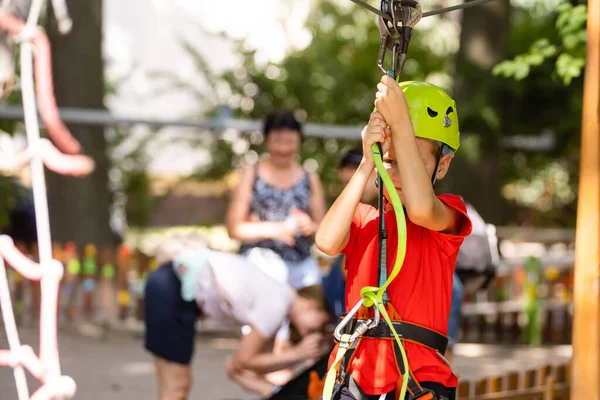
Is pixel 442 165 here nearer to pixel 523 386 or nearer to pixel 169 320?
pixel 169 320

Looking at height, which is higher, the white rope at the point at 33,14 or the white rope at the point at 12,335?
the white rope at the point at 33,14

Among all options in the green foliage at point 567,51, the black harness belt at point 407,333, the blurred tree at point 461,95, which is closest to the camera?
the black harness belt at point 407,333

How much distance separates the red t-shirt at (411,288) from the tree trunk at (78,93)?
8550 millimetres

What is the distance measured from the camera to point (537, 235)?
14898mm

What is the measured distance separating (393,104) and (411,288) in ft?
1.84

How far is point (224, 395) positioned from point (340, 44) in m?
7.62

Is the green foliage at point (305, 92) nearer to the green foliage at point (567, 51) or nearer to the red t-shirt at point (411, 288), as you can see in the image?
the green foliage at point (567, 51)

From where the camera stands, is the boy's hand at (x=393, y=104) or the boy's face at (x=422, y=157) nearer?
the boy's hand at (x=393, y=104)

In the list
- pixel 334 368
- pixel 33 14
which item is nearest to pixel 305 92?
pixel 33 14

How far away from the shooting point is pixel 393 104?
2.52m

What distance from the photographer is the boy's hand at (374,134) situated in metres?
2.55

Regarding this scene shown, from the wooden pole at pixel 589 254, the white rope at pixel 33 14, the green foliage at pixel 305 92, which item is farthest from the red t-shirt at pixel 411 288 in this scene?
the green foliage at pixel 305 92

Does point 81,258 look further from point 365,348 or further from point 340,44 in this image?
point 365,348

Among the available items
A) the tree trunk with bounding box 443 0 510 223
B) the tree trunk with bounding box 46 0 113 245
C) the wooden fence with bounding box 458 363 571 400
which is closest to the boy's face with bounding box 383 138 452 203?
the wooden fence with bounding box 458 363 571 400
